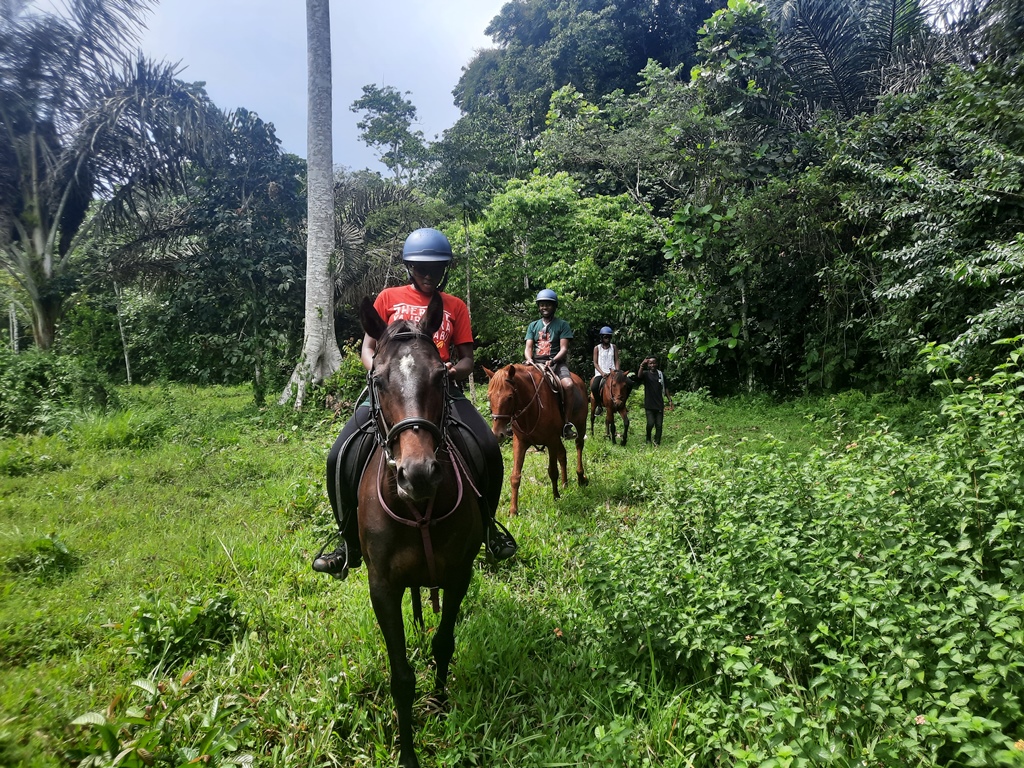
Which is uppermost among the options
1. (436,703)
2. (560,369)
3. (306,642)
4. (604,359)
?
(604,359)

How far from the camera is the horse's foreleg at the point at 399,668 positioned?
271 cm

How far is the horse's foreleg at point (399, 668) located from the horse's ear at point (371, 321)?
1.39m

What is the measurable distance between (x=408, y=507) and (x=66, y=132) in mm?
16267

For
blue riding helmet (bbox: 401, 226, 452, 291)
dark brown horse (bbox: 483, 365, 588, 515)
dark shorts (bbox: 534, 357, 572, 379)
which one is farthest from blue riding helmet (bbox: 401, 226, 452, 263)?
dark shorts (bbox: 534, 357, 572, 379)

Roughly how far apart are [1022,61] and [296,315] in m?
15.6

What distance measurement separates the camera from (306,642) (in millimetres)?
3562

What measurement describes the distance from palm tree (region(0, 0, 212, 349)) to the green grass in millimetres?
9447

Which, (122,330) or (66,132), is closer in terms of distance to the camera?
(66,132)

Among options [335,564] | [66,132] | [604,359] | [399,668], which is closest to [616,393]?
[604,359]

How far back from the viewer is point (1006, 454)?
9.62ft

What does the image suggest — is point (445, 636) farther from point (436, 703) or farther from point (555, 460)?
point (555, 460)

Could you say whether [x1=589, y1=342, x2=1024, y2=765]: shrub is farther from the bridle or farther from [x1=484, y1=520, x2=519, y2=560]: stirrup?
the bridle

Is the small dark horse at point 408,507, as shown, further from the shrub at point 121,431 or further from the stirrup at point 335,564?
the shrub at point 121,431

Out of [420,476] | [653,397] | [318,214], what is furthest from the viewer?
[318,214]
